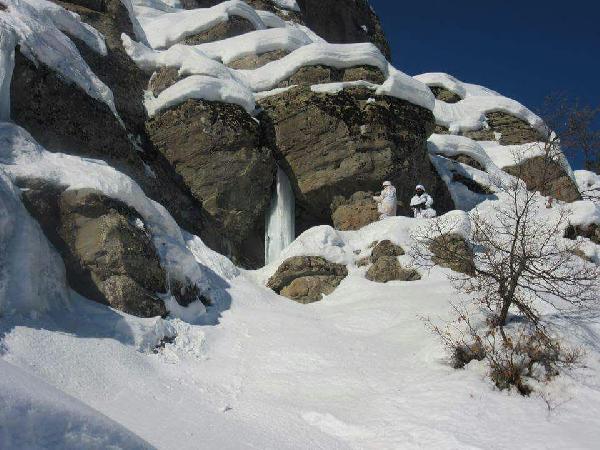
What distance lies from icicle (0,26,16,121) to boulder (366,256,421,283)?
302 inches

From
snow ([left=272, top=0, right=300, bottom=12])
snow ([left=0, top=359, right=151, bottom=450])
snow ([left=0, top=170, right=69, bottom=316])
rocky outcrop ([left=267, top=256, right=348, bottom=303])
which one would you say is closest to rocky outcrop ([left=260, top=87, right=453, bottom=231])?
rocky outcrop ([left=267, top=256, right=348, bottom=303])

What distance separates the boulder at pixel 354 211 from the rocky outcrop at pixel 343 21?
26288 mm

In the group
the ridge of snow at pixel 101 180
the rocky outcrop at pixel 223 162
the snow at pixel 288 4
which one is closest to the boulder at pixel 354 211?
the rocky outcrop at pixel 223 162

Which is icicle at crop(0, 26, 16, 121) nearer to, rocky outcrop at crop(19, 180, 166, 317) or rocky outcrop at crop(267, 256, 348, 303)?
rocky outcrop at crop(19, 180, 166, 317)

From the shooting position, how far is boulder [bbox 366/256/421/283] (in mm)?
11258

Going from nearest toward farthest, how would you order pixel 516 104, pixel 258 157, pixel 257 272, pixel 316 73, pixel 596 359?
pixel 596 359
pixel 257 272
pixel 258 157
pixel 316 73
pixel 516 104

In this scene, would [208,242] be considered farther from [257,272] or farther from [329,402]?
[329,402]

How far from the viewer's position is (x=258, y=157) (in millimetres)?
14211

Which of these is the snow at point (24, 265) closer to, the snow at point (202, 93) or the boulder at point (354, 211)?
the snow at point (202, 93)

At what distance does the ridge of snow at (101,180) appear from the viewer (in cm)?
822

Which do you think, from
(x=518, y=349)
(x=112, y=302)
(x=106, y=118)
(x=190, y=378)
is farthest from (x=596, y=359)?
(x=106, y=118)

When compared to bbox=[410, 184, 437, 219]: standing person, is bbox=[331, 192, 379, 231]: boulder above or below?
below

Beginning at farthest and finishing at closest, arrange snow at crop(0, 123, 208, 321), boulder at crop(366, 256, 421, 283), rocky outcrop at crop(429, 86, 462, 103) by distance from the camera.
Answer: rocky outcrop at crop(429, 86, 462, 103) → boulder at crop(366, 256, 421, 283) → snow at crop(0, 123, 208, 321)

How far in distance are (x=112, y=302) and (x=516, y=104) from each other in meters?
23.1
